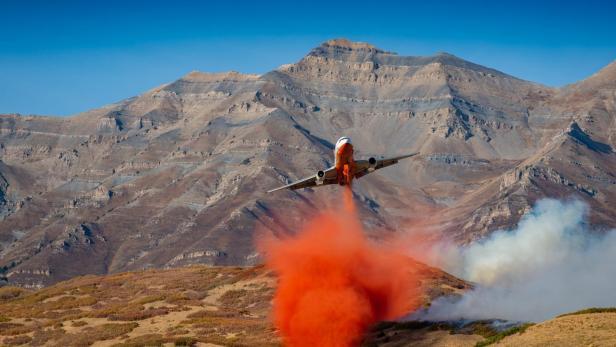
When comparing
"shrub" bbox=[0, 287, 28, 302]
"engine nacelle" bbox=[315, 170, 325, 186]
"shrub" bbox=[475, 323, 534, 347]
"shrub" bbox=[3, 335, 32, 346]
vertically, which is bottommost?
"shrub" bbox=[475, 323, 534, 347]

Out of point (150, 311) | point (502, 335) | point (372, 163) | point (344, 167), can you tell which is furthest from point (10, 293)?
point (502, 335)

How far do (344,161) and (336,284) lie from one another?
13.5 metres

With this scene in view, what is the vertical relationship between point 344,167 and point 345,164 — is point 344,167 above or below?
below

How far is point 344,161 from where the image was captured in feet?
315

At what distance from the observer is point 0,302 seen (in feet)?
467

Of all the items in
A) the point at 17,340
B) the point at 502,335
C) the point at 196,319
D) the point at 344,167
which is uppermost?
the point at 344,167

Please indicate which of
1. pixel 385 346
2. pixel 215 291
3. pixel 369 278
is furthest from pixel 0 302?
pixel 385 346

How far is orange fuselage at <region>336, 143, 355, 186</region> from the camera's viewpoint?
9444 cm

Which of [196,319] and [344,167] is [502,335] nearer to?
[344,167]

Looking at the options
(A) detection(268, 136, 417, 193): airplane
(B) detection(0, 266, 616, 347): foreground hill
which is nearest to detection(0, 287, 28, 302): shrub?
(B) detection(0, 266, 616, 347): foreground hill

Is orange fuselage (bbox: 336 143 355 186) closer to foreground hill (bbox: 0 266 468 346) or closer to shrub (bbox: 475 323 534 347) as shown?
foreground hill (bbox: 0 266 468 346)

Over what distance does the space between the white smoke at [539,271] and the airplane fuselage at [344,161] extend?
55.8ft

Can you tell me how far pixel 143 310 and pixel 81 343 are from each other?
748 inches

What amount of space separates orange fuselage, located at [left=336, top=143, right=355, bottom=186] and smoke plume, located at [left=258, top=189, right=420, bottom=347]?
16.5ft
